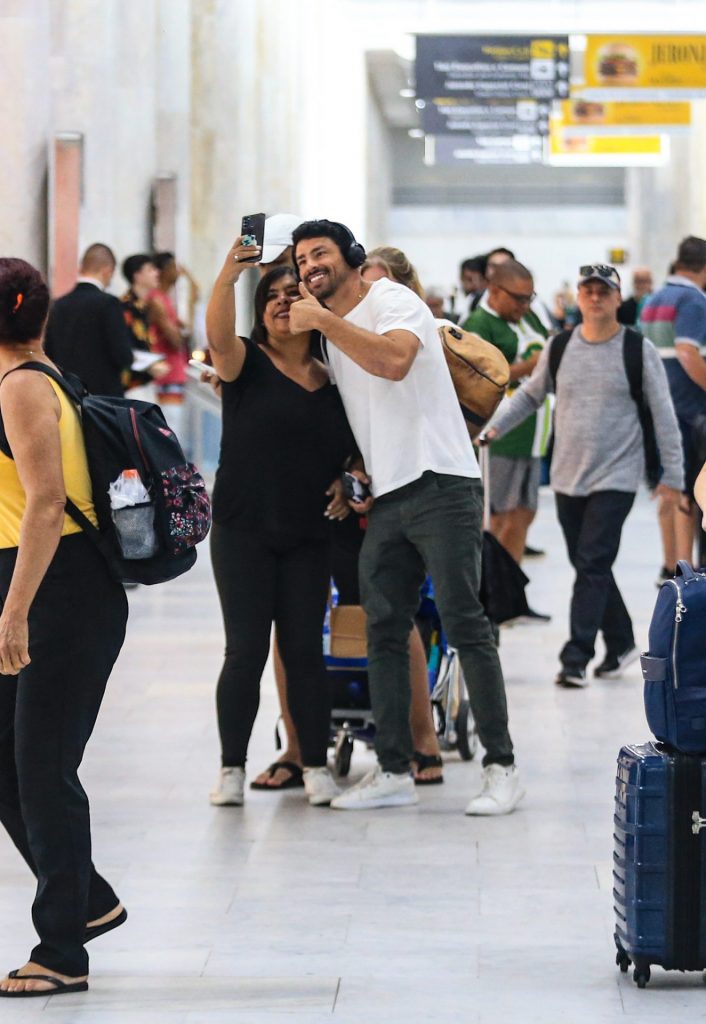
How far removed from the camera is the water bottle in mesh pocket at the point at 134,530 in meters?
3.90

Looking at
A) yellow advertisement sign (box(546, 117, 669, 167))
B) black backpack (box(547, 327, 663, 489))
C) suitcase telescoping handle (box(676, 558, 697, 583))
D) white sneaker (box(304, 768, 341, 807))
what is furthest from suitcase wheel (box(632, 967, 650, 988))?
yellow advertisement sign (box(546, 117, 669, 167))

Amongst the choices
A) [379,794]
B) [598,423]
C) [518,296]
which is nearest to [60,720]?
[379,794]

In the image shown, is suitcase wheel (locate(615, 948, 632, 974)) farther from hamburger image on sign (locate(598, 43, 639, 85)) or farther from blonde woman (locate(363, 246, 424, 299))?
hamburger image on sign (locate(598, 43, 639, 85))

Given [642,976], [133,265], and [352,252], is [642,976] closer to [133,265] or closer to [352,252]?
[352,252]

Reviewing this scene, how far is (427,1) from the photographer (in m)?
32.2

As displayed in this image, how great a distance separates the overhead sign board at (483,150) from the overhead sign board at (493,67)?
7513mm

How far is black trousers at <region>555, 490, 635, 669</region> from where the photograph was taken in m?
7.99

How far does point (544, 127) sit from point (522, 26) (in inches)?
181

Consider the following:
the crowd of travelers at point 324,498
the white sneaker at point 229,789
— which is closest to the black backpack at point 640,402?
the crowd of travelers at point 324,498

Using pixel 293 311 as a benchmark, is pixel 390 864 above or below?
below

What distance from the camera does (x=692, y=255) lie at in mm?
10367

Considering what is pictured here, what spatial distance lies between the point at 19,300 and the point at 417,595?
229 centimetres

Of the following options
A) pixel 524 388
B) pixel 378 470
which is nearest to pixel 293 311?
pixel 378 470

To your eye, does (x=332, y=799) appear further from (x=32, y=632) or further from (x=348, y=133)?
(x=348, y=133)
